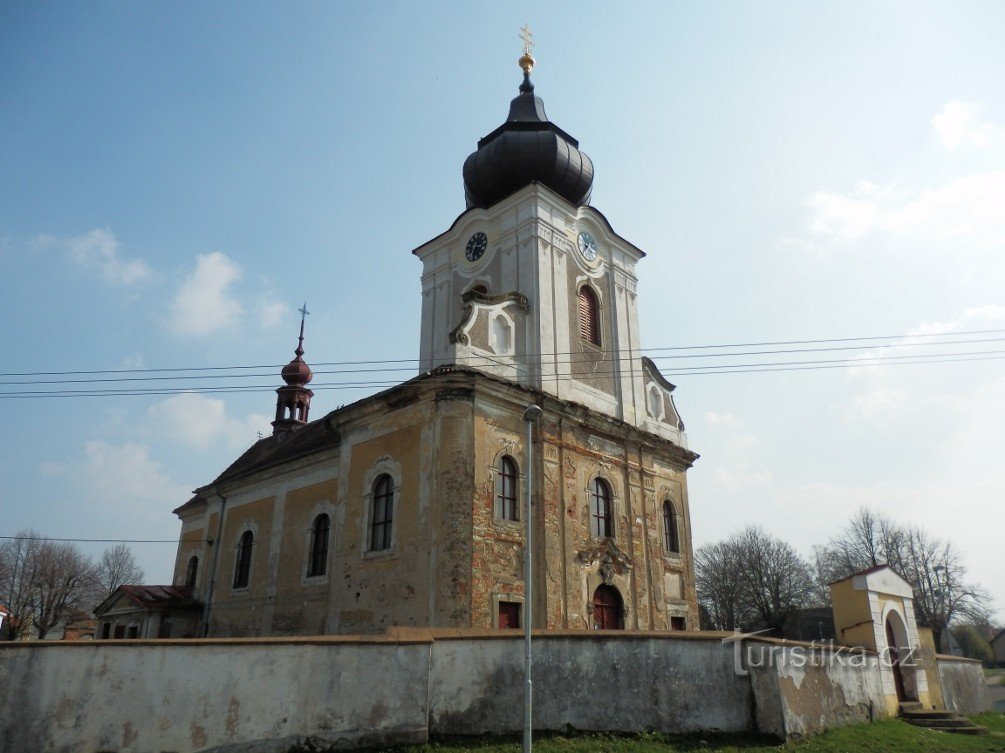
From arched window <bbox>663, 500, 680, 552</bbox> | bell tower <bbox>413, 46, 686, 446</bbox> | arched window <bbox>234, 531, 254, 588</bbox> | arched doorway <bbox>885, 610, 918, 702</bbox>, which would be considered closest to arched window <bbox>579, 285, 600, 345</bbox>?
bell tower <bbox>413, 46, 686, 446</bbox>

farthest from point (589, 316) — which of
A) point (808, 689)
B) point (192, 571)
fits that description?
point (192, 571)

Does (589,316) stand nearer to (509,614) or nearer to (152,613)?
(509,614)

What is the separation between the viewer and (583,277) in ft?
75.6

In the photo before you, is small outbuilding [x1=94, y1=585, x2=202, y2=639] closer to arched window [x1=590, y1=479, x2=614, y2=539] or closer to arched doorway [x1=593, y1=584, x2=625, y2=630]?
arched doorway [x1=593, y1=584, x2=625, y2=630]

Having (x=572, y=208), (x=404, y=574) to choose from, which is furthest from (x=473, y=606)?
(x=572, y=208)

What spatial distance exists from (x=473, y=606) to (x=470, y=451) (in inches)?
140

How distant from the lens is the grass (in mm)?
10844

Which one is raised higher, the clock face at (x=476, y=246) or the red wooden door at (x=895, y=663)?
the clock face at (x=476, y=246)

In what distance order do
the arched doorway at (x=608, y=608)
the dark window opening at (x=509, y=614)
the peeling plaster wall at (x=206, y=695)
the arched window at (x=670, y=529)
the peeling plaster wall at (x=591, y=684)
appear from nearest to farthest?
1. the peeling plaster wall at (x=206, y=695)
2. the peeling plaster wall at (x=591, y=684)
3. the dark window opening at (x=509, y=614)
4. the arched doorway at (x=608, y=608)
5. the arched window at (x=670, y=529)

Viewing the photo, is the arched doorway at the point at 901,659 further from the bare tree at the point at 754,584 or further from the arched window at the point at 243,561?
the bare tree at the point at 754,584

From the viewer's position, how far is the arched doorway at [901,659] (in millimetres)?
17844

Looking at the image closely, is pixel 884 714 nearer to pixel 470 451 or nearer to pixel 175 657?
pixel 470 451

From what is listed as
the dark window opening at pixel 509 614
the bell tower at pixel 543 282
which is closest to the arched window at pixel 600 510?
the bell tower at pixel 543 282

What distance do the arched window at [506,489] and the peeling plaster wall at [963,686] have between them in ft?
40.8
